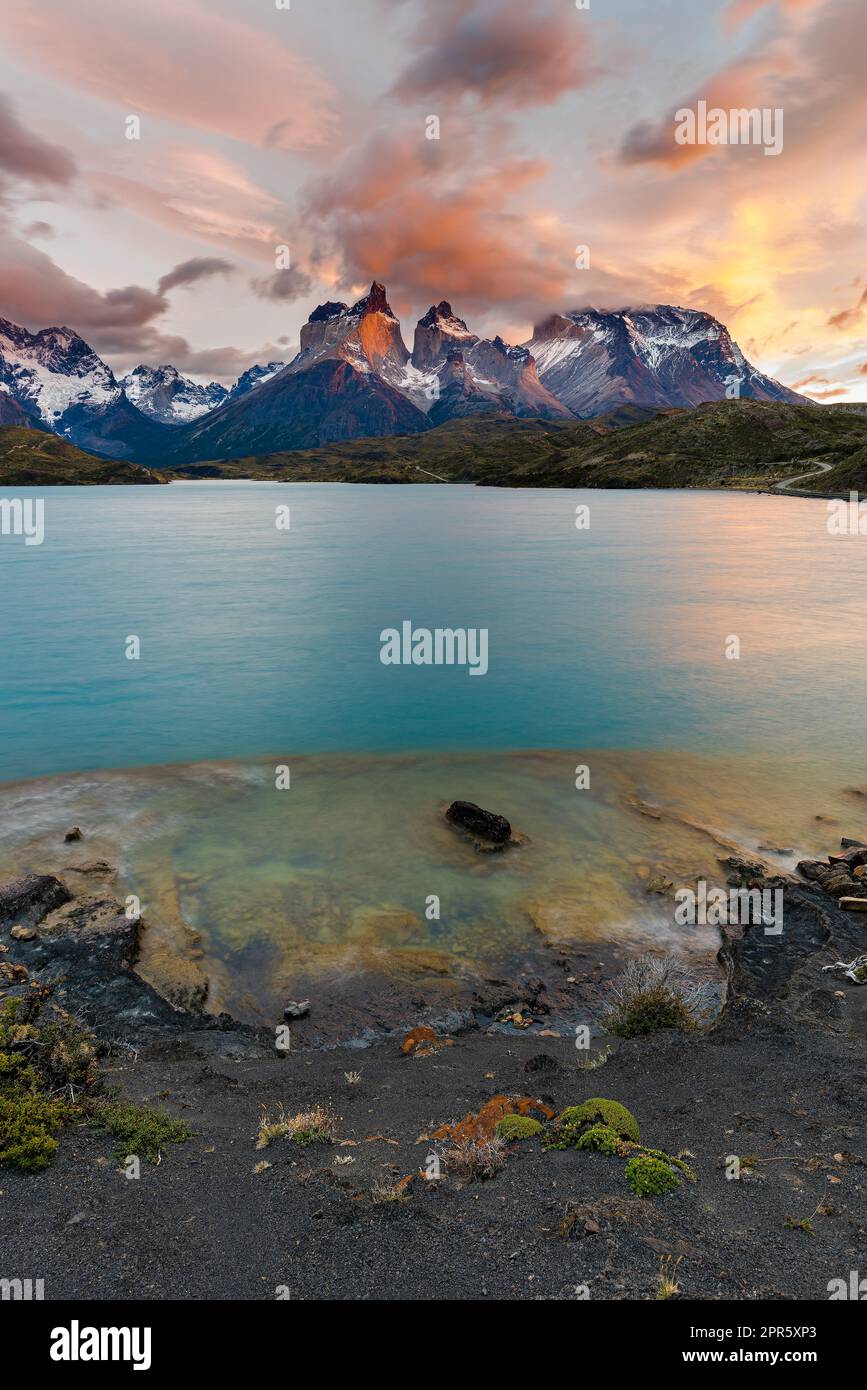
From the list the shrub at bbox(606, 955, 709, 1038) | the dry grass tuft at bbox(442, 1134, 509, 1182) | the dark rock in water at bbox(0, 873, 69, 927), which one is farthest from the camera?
the dark rock in water at bbox(0, 873, 69, 927)

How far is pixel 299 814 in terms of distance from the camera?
89.2 ft

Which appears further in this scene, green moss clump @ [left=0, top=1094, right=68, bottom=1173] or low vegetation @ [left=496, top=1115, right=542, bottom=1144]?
low vegetation @ [left=496, top=1115, right=542, bottom=1144]

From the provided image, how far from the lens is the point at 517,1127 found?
1167 cm

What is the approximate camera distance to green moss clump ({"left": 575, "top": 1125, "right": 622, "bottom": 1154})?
433 inches

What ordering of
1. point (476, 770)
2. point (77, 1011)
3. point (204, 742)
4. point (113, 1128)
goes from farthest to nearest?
point (204, 742), point (476, 770), point (77, 1011), point (113, 1128)

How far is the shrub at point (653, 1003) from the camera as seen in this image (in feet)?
50.3

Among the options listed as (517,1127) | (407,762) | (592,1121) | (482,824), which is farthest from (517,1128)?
(407,762)

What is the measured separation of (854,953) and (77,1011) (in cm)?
1870

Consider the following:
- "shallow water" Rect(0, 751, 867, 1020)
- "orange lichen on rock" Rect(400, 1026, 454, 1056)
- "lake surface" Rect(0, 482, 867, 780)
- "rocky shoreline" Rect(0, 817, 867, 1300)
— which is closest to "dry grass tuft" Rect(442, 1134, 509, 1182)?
"rocky shoreline" Rect(0, 817, 867, 1300)

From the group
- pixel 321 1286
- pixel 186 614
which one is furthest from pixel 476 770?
pixel 186 614

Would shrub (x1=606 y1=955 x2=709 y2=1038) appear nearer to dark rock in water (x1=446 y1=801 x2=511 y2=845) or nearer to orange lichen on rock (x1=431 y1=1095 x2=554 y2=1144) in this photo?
orange lichen on rock (x1=431 y1=1095 x2=554 y2=1144)

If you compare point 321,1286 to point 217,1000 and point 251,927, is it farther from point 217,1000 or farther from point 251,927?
point 251,927

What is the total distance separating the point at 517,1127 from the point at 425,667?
41.1 metres

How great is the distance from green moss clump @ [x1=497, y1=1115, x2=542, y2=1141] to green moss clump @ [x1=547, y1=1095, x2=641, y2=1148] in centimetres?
36
